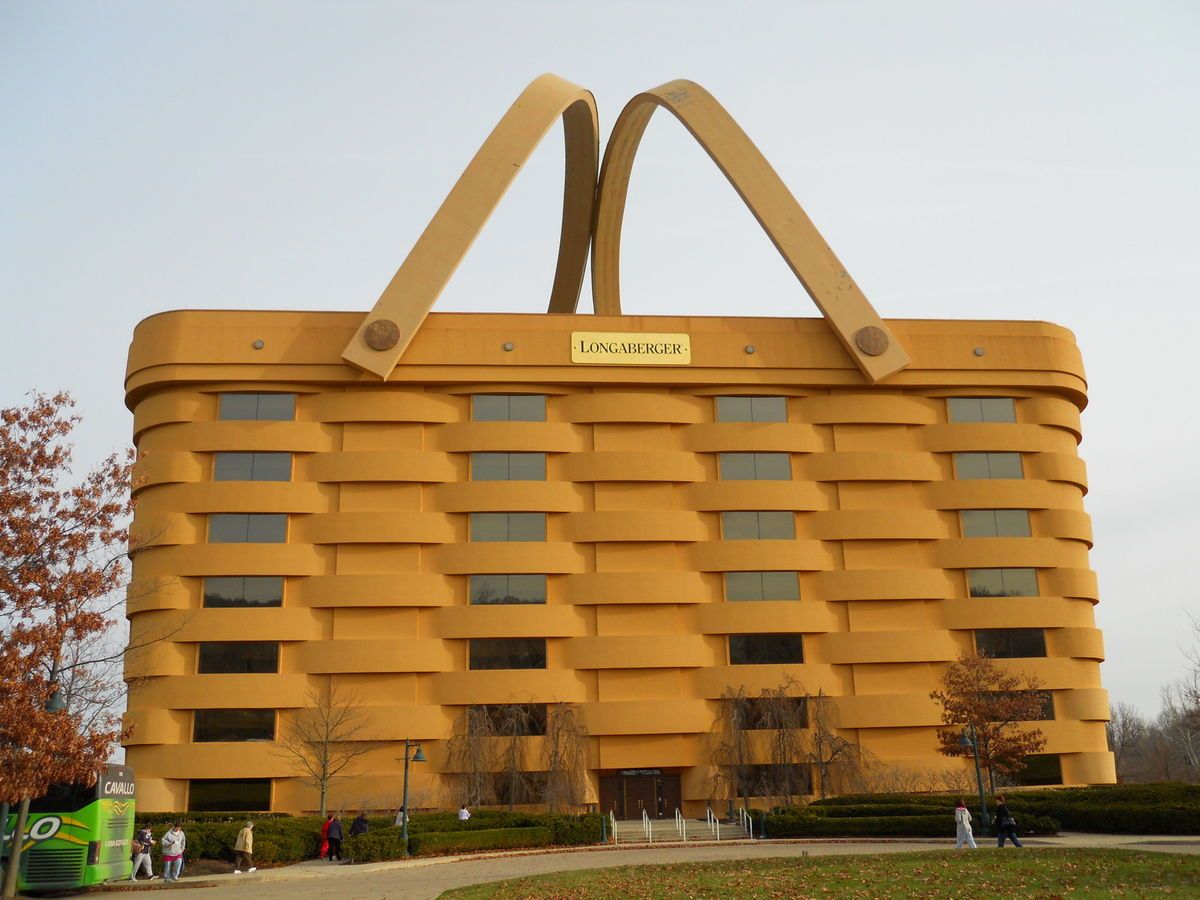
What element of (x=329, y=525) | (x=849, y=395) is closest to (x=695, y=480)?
(x=849, y=395)

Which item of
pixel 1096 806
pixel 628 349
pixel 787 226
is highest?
pixel 787 226

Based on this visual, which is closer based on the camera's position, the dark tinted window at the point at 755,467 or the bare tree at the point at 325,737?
the bare tree at the point at 325,737

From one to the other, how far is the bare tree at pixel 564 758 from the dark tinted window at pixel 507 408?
1295cm

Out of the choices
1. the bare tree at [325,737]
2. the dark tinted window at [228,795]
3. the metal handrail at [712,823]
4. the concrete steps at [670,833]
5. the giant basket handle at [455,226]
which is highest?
the giant basket handle at [455,226]

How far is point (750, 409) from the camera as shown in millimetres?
50344

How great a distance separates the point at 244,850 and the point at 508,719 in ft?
51.0

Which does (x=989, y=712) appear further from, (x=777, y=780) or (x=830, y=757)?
(x=777, y=780)

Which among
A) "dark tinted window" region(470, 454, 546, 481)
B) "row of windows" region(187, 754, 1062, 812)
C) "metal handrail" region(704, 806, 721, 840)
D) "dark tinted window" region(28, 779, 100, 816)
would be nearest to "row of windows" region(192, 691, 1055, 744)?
"row of windows" region(187, 754, 1062, 812)

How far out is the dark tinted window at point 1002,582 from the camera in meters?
48.7

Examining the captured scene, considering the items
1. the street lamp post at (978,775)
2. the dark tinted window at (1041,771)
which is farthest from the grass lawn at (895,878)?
the dark tinted window at (1041,771)

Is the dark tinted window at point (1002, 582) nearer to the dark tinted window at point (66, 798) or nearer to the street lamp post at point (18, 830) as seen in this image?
the dark tinted window at point (66, 798)

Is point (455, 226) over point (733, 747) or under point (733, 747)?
over

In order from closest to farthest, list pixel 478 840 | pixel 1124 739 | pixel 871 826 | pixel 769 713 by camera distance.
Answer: pixel 478 840 < pixel 871 826 < pixel 769 713 < pixel 1124 739

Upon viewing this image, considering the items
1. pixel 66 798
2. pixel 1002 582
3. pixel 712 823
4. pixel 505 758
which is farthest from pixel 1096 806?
pixel 66 798
